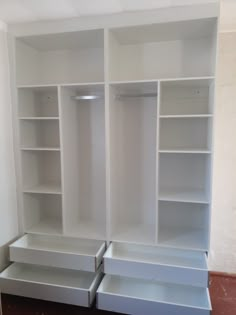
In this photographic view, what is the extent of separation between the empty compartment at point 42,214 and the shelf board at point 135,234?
0.57 meters

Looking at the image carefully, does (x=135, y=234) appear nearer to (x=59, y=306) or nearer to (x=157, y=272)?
(x=157, y=272)

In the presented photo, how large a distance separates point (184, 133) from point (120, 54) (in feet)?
3.21

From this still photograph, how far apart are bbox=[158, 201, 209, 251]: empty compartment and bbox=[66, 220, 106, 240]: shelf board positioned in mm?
548

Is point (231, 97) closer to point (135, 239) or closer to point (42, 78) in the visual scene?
point (135, 239)

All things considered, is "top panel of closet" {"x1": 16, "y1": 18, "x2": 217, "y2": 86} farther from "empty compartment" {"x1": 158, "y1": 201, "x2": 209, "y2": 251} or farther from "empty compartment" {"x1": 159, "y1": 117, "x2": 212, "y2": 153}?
"empty compartment" {"x1": 158, "y1": 201, "x2": 209, "y2": 251}

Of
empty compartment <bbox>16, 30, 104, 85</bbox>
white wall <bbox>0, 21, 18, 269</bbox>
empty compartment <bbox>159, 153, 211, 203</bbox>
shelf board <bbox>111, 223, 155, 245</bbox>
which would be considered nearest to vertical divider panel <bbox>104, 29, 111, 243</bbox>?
shelf board <bbox>111, 223, 155, 245</bbox>

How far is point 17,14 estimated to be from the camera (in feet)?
6.52

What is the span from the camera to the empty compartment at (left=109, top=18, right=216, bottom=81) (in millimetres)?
2076

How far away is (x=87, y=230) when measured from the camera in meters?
2.37

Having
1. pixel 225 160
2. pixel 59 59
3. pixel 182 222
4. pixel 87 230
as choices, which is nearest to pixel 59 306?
pixel 87 230

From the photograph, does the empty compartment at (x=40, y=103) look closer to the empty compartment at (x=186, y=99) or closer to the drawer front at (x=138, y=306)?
the empty compartment at (x=186, y=99)

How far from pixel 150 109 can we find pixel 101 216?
3.96ft

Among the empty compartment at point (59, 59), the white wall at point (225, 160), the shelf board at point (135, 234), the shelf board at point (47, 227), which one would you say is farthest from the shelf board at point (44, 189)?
the white wall at point (225, 160)

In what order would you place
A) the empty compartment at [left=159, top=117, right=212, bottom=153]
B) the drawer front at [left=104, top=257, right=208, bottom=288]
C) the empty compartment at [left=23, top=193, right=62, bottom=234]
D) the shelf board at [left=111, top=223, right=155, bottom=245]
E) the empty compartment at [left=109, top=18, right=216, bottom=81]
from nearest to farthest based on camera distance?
the drawer front at [left=104, top=257, right=208, bottom=288] → the empty compartment at [left=109, top=18, right=216, bottom=81] → the shelf board at [left=111, top=223, right=155, bottom=245] → the empty compartment at [left=159, top=117, right=212, bottom=153] → the empty compartment at [left=23, top=193, right=62, bottom=234]
